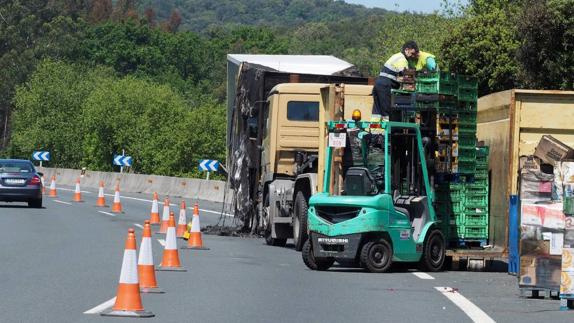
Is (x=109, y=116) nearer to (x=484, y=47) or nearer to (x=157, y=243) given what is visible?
(x=484, y=47)

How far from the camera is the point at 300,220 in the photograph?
72.7ft

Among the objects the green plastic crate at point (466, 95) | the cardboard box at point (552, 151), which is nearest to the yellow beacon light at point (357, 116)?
the green plastic crate at point (466, 95)

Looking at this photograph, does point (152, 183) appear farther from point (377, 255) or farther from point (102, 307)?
point (102, 307)

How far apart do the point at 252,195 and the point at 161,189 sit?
88.1 ft

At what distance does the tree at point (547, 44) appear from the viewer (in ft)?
119

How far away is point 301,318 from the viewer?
42.8 feet

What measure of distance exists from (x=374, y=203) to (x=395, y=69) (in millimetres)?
2227

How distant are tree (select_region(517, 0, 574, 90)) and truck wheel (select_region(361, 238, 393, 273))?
19.0 m

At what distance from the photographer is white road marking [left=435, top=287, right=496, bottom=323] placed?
13.2m

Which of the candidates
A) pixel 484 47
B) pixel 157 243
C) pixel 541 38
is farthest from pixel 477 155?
pixel 484 47

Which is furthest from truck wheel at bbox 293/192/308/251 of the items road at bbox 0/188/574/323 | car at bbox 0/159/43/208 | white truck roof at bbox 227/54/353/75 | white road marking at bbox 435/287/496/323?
car at bbox 0/159/43/208

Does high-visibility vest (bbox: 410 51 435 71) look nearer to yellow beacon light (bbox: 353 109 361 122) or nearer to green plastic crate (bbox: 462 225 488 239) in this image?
yellow beacon light (bbox: 353 109 361 122)

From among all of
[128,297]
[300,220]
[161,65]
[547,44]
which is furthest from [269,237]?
[161,65]

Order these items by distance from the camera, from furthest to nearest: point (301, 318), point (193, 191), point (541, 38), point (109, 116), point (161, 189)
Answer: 1. point (109, 116)
2. point (161, 189)
3. point (193, 191)
4. point (541, 38)
5. point (301, 318)
